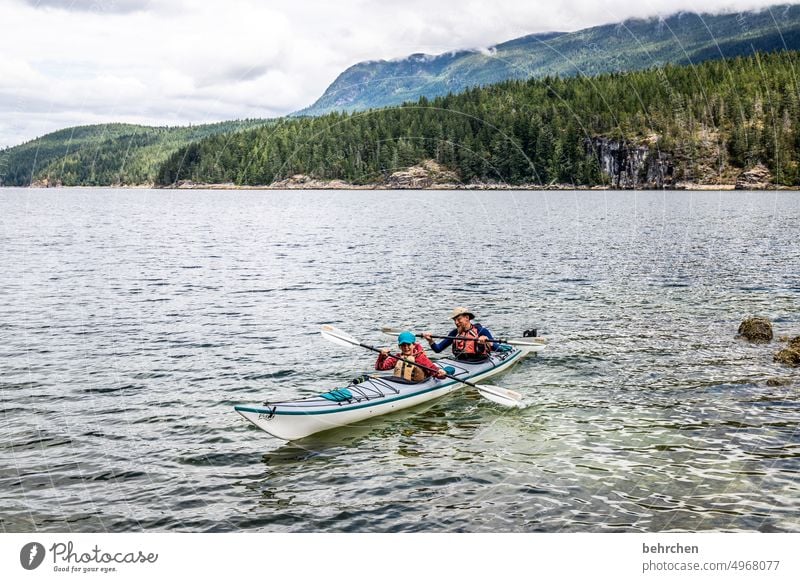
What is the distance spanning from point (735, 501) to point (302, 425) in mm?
8765

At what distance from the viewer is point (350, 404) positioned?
15328mm

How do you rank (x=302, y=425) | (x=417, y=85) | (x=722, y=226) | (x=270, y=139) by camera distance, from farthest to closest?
1. (x=722, y=226)
2. (x=417, y=85)
3. (x=270, y=139)
4. (x=302, y=425)

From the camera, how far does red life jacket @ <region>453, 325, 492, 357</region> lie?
66.5 feet

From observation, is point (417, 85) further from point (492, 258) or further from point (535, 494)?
point (535, 494)

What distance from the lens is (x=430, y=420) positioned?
16703 mm

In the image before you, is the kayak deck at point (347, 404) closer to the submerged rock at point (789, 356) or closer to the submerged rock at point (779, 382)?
the submerged rock at point (779, 382)

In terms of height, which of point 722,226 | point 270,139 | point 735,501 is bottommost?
point 735,501

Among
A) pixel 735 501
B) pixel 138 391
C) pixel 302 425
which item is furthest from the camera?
pixel 138 391

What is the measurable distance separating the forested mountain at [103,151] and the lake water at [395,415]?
241 inches

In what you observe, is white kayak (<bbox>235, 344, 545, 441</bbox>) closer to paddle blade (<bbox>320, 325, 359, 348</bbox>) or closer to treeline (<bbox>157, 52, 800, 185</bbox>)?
paddle blade (<bbox>320, 325, 359, 348</bbox>)

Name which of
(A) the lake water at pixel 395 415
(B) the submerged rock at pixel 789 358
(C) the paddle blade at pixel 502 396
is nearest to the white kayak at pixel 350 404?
(A) the lake water at pixel 395 415

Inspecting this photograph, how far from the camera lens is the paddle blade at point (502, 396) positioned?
1622cm

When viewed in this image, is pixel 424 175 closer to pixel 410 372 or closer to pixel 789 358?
pixel 789 358

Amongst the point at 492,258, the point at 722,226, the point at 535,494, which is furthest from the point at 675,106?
the point at 535,494
